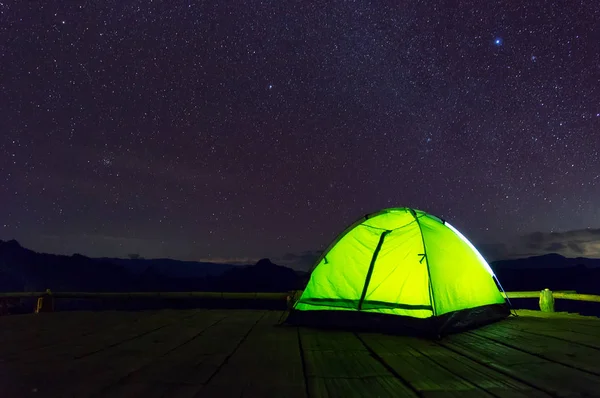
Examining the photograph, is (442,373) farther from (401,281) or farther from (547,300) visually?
(547,300)

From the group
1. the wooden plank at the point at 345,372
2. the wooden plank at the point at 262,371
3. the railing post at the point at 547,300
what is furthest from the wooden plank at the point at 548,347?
the railing post at the point at 547,300

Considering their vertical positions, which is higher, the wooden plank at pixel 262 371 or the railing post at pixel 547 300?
the railing post at pixel 547 300

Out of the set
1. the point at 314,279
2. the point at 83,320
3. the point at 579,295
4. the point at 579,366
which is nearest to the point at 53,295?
the point at 83,320

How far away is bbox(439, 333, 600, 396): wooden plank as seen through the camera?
3.34m

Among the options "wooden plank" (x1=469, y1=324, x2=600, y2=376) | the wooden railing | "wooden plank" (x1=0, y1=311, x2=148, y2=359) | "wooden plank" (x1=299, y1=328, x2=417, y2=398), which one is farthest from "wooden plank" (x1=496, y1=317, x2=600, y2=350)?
"wooden plank" (x1=0, y1=311, x2=148, y2=359)

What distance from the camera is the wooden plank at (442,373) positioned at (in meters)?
3.23

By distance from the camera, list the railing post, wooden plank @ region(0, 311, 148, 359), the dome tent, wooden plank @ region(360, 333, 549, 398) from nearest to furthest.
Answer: wooden plank @ region(360, 333, 549, 398) < wooden plank @ region(0, 311, 148, 359) < the dome tent < the railing post

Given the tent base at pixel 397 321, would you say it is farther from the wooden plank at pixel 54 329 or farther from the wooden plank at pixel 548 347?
the wooden plank at pixel 54 329

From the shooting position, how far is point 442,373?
3.84 m

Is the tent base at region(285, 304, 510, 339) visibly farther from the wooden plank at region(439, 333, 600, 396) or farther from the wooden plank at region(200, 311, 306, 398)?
the wooden plank at region(200, 311, 306, 398)

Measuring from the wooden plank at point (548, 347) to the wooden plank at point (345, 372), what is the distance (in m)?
1.86

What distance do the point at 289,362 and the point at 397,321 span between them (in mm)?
2621

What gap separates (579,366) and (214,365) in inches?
139

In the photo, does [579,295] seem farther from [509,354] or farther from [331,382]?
[331,382]
